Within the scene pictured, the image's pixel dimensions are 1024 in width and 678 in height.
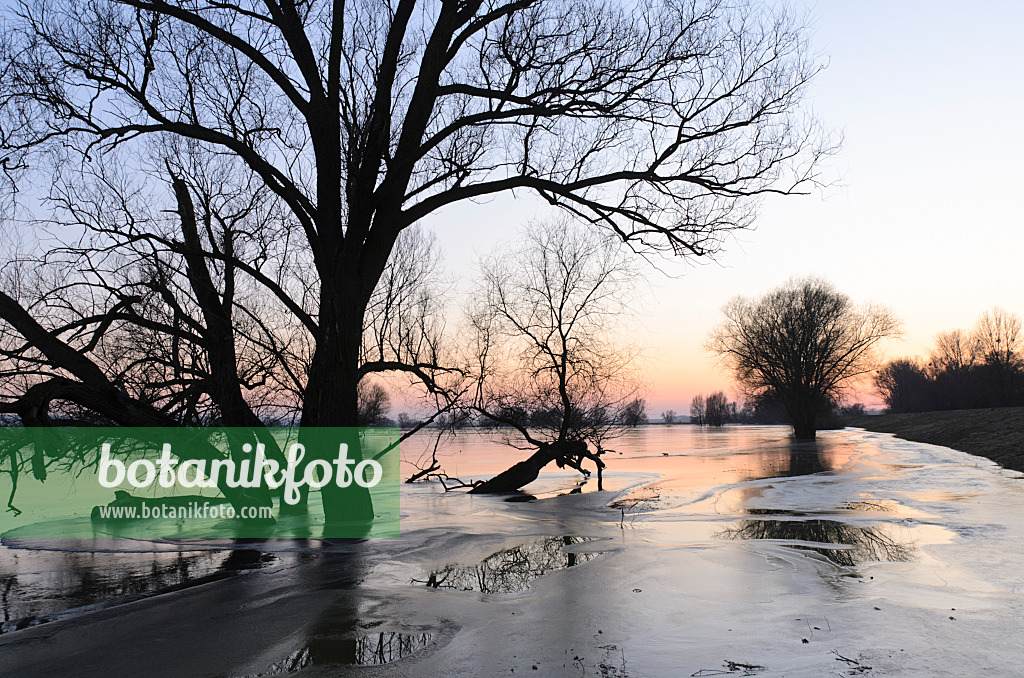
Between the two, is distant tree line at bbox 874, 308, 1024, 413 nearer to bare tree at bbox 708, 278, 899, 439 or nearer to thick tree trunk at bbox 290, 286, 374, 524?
bare tree at bbox 708, 278, 899, 439

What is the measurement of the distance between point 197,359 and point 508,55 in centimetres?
657

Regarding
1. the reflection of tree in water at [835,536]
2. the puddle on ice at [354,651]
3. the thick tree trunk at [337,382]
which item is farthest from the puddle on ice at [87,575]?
the reflection of tree in water at [835,536]

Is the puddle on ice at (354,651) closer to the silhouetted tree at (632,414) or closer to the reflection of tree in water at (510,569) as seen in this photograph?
the reflection of tree in water at (510,569)

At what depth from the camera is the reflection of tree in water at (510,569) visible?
6.23 m

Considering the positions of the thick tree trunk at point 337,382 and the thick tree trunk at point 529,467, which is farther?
the thick tree trunk at point 529,467

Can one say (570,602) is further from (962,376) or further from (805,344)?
(962,376)

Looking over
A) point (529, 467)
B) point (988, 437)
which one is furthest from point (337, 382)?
point (988, 437)

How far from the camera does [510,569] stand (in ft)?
22.9

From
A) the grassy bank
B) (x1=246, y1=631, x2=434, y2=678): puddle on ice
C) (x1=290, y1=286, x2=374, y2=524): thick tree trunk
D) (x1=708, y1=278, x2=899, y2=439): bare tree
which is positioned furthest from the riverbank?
(x1=708, y1=278, x2=899, y2=439): bare tree

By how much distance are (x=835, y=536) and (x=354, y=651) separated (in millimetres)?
6741

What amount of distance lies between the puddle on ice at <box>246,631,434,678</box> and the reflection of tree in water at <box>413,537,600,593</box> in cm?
151

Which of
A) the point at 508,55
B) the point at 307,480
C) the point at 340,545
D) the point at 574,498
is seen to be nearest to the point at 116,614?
the point at 340,545

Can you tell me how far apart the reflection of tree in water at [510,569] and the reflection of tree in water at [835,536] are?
2.45 m

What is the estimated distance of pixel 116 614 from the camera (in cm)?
533
